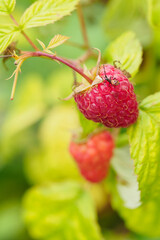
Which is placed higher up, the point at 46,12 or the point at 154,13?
the point at 46,12

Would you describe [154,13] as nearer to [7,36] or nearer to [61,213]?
[7,36]

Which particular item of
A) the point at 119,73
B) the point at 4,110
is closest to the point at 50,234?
the point at 119,73

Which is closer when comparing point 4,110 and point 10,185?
point 10,185

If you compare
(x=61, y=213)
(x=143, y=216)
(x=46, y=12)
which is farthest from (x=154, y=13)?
(x=61, y=213)

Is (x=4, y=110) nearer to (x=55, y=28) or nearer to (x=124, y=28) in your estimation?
(x=55, y=28)

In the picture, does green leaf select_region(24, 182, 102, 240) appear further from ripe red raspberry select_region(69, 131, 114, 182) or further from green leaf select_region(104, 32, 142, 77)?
green leaf select_region(104, 32, 142, 77)

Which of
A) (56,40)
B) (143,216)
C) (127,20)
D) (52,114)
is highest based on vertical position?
(56,40)

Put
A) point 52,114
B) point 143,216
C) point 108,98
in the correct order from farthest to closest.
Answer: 1. point 52,114
2. point 143,216
3. point 108,98

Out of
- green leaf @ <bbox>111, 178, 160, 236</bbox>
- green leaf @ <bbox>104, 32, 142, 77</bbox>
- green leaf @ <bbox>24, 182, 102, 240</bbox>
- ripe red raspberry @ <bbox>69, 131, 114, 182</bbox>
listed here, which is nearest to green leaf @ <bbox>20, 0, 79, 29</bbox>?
green leaf @ <bbox>104, 32, 142, 77</bbox>
